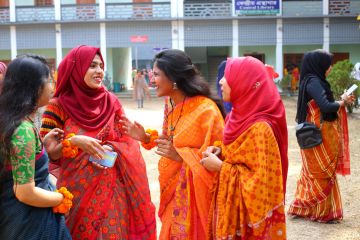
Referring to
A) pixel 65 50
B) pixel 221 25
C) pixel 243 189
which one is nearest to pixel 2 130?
pixel 243 189

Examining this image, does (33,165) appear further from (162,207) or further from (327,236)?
(327,236)

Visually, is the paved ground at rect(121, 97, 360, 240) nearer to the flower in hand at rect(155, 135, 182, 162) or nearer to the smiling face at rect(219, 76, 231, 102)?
the flower in hand at rect(155, 135, 182, 162)

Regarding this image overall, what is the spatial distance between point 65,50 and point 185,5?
6.72 m

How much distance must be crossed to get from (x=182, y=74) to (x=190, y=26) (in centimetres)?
2255

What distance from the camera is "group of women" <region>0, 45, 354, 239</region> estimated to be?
2307 millimetres

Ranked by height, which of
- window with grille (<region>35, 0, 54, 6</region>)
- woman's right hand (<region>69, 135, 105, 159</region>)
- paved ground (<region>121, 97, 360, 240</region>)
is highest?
window with grille (<region>35, 0, 54, 6</region>)

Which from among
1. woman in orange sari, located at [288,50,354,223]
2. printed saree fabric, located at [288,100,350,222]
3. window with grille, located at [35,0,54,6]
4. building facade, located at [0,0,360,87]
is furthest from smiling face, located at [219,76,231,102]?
window with grille, located at [35,0,54,6]

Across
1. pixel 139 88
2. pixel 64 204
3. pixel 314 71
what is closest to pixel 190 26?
pixel 139 88

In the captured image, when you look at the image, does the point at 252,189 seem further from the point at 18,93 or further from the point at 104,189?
the point at 18,93

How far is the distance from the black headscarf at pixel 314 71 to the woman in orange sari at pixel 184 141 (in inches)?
79.8

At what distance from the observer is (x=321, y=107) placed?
4730 millimetres

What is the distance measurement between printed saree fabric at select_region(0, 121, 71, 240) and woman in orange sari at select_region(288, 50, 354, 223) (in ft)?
10.0

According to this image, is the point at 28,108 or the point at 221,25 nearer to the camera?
the point at 28,108

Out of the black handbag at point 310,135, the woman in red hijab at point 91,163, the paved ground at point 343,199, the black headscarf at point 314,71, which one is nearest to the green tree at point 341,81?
the paved ground at point 343,199
